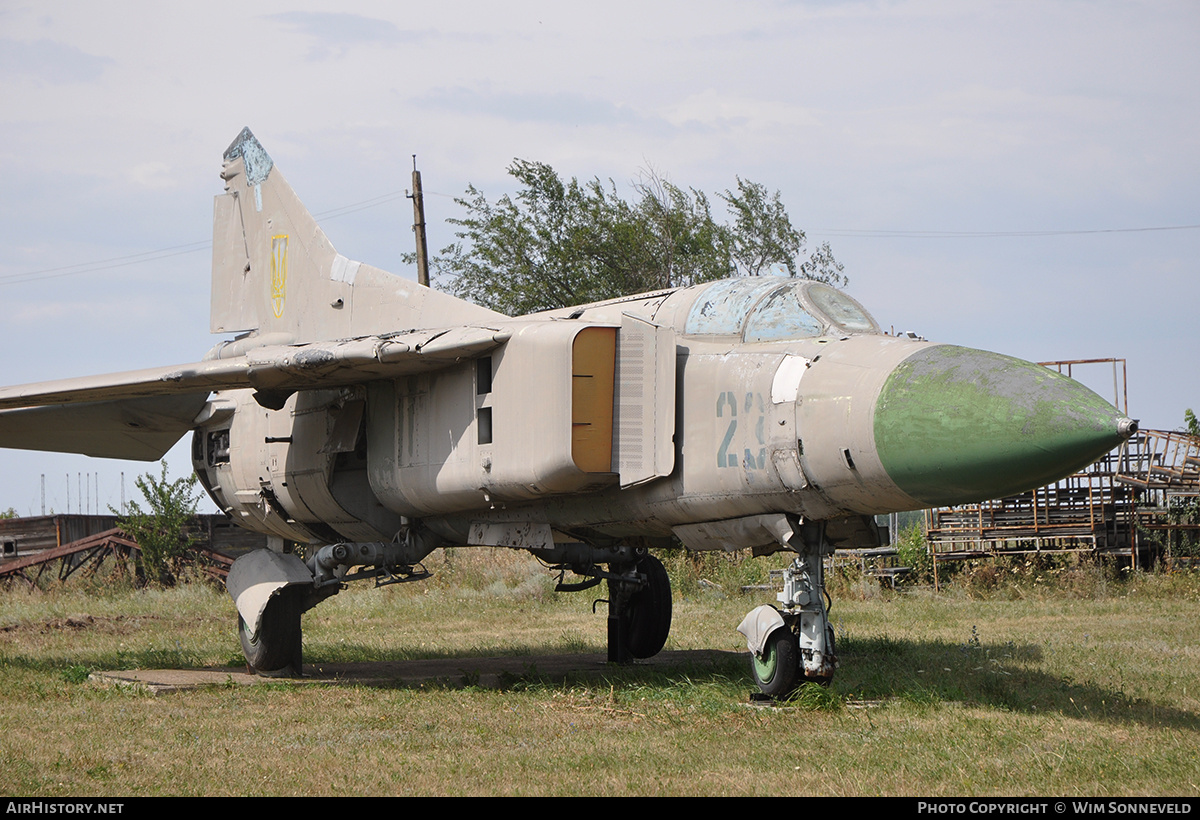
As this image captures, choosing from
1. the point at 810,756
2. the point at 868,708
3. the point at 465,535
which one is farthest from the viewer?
the point at 465,535

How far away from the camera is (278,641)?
Answer: 10.8 m

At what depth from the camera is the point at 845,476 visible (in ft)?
24.2

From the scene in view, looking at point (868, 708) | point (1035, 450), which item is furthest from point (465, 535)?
point (1035, 450)

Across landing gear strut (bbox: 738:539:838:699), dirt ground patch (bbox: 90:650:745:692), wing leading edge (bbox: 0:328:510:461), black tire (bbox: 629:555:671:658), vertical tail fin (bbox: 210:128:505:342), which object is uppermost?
vertical tail fin (bbox: 210:128:505:342)

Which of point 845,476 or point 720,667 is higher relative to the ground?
point 845,476

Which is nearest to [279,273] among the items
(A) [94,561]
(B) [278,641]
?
(B) [278,641]

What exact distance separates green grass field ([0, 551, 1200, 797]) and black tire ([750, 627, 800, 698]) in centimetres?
21

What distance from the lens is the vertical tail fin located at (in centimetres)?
1152

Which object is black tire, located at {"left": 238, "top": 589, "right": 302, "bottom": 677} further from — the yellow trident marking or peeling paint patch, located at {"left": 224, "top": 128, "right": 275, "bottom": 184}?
peeling paint patch, located at {"left": 224, "top": 128, "right": 275, "bottom": 184}

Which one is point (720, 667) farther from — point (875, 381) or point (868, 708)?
point (875, 381)

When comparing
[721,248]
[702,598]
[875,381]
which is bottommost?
[702,598]

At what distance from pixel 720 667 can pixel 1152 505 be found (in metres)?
15.2

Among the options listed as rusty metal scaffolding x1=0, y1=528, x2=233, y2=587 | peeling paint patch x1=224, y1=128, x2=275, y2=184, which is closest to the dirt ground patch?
peeling paint patch x1=224, y1=128, x2=275, y2=184

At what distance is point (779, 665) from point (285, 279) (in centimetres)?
739
